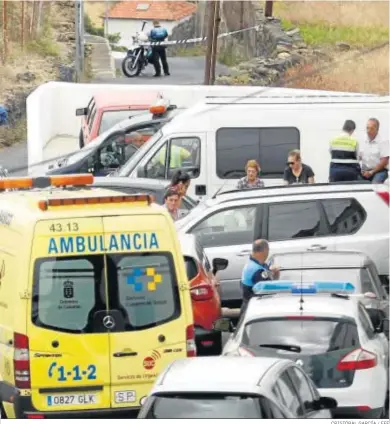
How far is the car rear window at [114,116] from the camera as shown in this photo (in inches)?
1003

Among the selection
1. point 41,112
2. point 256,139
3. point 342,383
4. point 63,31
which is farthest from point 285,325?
point 63,31

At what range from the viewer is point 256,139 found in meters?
22.2

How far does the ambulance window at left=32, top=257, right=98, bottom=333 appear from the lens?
12.4m

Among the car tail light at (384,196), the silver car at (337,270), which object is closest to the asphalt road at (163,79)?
the car tail light at (384,196)

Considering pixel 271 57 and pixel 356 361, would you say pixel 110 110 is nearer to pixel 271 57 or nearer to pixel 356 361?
pixel 356 361

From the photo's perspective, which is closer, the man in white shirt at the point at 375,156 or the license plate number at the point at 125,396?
the license plate number at the point at 125,396

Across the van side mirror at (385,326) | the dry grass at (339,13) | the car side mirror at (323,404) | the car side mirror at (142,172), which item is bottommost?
the van side mirror at (385,326)

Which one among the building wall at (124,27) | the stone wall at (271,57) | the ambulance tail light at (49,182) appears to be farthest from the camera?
the building wall at (124,27)

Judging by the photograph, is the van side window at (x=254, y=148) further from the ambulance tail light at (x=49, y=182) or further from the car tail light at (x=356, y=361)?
the car tail light at (x=356, y=361)

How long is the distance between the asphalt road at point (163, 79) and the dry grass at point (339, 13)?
2.89 metres

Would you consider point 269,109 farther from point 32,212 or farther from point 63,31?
point 63,31

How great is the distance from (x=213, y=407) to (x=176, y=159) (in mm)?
12602

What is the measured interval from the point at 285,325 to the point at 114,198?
1799mm

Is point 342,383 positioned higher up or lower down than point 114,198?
lower down
